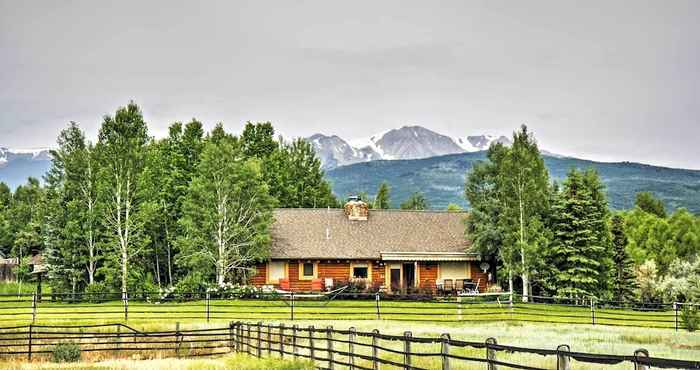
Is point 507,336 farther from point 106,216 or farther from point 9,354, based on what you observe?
point 106,216

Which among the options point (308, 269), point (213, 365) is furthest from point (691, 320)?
point (308, 269)

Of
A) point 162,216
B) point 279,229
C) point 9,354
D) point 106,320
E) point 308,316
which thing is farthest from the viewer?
point 162,216

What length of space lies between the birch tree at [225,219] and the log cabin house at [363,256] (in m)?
1.65

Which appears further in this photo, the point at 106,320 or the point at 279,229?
the point at 279,229

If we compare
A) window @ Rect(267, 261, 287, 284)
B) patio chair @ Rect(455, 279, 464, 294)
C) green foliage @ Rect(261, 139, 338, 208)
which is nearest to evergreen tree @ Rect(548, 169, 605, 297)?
patio chair @ Rect(455, 279, 464, 294)

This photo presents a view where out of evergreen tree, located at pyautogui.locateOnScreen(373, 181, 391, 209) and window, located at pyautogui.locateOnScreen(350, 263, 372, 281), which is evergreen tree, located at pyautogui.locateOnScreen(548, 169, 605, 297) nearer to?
window, located at pyautogui.locateOnScreen(350, 263, 372, 281)

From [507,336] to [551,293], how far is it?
25.5m

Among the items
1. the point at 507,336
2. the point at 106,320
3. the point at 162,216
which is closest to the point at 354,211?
the point at 162,216

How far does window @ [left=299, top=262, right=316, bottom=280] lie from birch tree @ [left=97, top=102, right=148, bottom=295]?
1054cm

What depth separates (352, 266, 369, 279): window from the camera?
51.5 metres

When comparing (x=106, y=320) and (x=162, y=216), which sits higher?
(x=162, y=216)

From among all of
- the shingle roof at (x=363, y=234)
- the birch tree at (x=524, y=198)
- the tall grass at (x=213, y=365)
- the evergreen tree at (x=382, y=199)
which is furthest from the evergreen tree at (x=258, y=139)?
the tall grass at (x=213, y=365)

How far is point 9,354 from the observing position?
25750mm

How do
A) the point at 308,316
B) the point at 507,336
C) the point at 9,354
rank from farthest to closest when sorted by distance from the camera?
1. the point at 308,316
2. the point at 9,354
3. the point at 507,336
